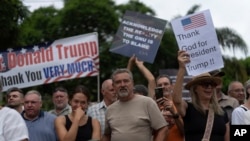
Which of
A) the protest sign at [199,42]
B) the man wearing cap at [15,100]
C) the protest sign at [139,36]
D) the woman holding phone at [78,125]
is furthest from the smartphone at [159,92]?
the protest sign at [139,36]

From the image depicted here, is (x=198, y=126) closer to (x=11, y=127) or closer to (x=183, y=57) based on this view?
(x=183, y=57)

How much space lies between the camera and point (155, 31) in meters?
8.66

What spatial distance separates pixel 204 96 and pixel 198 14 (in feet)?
3.68

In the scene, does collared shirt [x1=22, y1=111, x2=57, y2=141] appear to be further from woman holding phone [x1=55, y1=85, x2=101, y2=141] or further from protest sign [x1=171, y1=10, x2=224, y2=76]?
protest sign [x1=171, y1=10, x2=224, y2=76]

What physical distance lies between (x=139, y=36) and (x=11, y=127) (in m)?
4.06

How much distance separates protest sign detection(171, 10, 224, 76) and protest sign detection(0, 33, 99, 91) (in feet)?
15.1

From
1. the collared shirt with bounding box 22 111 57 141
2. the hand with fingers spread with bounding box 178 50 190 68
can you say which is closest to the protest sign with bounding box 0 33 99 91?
the collared shirt with bounding box 22 111 57 141

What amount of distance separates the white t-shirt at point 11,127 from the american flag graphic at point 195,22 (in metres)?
2.37

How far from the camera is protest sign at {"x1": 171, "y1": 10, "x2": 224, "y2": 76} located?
650 centimetres

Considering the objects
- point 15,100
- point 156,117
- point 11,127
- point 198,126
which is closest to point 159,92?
point 156,117

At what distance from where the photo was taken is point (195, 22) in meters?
6.76

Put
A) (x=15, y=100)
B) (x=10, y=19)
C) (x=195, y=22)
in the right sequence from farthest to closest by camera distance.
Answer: (x=10, y=19), (x=15, y=100), (x=195, y=22)

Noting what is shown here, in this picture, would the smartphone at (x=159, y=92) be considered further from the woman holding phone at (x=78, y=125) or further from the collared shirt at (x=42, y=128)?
the collared shirt at (x=42, y=128)

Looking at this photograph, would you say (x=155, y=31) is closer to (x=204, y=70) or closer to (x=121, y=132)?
(x=204, y=70)
